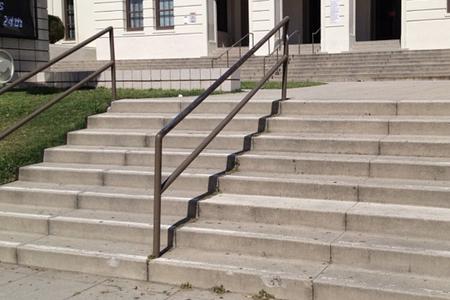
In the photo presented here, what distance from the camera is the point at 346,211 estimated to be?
504cm

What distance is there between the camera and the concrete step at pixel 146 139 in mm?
6738

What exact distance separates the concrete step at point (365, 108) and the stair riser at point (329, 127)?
0.35m

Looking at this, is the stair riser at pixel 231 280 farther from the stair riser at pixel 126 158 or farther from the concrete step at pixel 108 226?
the stair riser at pixel 126 158

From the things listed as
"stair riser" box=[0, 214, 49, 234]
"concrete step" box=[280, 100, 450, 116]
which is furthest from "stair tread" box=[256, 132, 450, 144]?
"stair riser" box=[0, 214, 49, 234]

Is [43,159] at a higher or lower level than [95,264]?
higher

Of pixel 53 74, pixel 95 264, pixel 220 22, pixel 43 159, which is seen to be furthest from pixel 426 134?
pixel 220 22

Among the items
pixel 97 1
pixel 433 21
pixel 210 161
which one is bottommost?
pixel 210 161

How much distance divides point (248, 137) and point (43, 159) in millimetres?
2581

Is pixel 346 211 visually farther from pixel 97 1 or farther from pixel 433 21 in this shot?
pixel 97 1

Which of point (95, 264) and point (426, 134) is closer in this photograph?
point (95, 264)

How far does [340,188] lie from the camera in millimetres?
5414

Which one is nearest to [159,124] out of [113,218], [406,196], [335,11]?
[113,218]

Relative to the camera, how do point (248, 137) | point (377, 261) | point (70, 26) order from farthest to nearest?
point (70, 26) → point (248, 137) → point (377, 261)

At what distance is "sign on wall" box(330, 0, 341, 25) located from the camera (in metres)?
24.1
